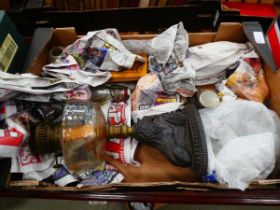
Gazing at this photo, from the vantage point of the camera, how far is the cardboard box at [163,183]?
2.79 ft

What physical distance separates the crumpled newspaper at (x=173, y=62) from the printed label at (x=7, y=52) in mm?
541

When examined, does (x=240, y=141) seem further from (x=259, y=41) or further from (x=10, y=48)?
(x=10, y=48)

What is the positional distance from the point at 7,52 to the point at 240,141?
920 millimetres

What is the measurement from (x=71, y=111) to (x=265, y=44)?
2.68 feet

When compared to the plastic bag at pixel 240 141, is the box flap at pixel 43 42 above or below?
above

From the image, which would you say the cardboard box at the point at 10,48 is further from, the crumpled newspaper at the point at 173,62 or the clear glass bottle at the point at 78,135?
the crumpled newspaper at the point at 173,62

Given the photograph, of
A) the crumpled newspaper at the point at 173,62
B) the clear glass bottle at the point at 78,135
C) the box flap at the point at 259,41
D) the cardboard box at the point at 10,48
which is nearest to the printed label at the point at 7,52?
the cardboard box at the point at 10,48

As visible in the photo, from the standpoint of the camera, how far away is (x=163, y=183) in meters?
0.90

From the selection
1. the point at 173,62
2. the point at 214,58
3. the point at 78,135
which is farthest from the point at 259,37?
the point at 78,135

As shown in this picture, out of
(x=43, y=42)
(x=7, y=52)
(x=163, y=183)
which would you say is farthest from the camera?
(x=43, y=42)

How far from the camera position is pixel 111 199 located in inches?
35.1

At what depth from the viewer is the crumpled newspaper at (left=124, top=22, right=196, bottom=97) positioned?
3.57 ft

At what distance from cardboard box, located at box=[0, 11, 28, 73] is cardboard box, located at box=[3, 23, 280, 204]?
61 millimetres

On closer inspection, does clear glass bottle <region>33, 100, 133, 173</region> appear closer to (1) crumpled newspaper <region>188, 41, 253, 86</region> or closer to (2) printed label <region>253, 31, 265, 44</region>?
(1) crumpled newspaper <region>188, 41, 253, 86</region>
